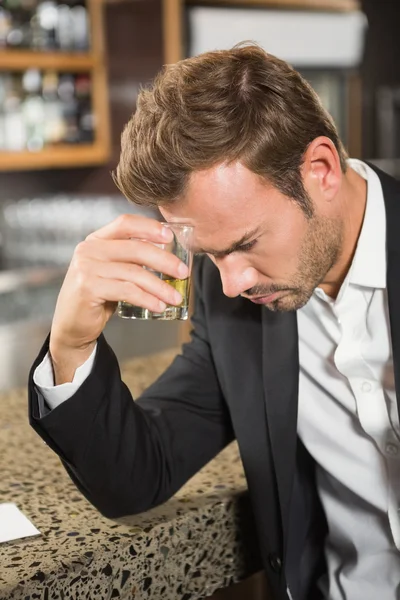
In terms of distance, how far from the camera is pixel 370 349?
1402 mm

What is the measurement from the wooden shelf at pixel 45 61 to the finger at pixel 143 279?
3.30 metres

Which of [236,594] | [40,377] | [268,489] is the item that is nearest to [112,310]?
[40,377]

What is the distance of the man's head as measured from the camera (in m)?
1.27

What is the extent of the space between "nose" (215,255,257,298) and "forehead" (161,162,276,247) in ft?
0.14

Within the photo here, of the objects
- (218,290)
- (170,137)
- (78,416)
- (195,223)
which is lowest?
(78,416)

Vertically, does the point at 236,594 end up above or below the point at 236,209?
below

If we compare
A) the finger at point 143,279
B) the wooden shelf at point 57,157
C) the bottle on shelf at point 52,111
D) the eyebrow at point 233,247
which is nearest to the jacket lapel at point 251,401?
the eyebrow at point 233,247

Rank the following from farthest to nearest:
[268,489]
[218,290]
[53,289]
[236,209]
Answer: [53,289], [218,290], [268,489], [236,209]

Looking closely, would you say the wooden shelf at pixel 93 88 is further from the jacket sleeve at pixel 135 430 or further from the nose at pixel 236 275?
the nose at pixel 236 275

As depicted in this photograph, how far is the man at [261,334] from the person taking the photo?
1.27 meters

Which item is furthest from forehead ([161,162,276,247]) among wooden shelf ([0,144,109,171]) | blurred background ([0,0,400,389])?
wooden shelf ([0,144,109,171])

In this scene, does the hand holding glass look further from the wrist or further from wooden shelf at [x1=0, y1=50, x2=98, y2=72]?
wooden shelf at [x1=0, y1=50, x2=98, y2=72]

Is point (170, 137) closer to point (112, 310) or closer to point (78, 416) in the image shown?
point (112, 310)

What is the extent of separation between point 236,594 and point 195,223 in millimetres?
653
